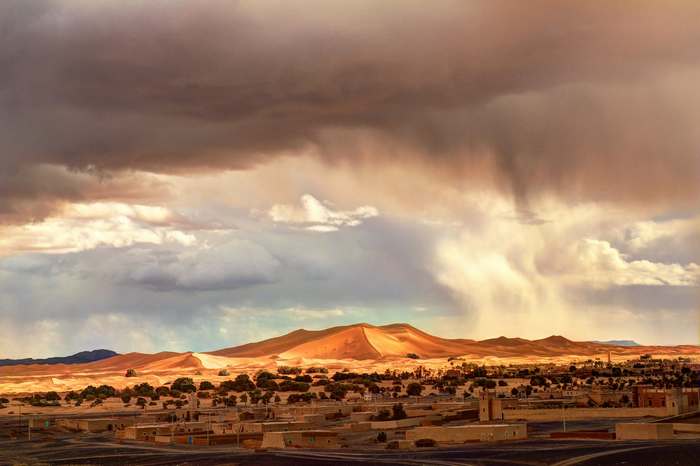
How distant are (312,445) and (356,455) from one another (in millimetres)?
12068

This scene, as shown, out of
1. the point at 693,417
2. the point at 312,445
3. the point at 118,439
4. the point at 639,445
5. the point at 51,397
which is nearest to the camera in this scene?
the point at 639,445

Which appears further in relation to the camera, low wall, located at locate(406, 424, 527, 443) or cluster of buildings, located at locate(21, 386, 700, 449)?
cluster of buildings, located at locate(21, 386, 700, 449)

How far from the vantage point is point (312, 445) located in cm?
10300

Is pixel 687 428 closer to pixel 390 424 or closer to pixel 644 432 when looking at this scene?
pixel 644 432

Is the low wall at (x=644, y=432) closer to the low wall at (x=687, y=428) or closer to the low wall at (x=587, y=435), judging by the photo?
the low wall at (x=587, y=435)

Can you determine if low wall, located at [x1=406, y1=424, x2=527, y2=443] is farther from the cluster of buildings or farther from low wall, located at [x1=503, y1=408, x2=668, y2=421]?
low wall, located at [x1=503, y1=408, x2=668, y2=421]

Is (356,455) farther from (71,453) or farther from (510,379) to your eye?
(510,379)

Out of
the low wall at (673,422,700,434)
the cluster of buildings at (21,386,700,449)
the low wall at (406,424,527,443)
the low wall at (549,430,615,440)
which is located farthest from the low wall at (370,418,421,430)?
the low wall at (673,422,700,434)

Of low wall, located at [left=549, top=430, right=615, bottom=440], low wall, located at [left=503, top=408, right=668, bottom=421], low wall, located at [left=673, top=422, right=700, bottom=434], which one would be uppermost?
low wall, located at [left=503, top=408, right=668, bottom=421]

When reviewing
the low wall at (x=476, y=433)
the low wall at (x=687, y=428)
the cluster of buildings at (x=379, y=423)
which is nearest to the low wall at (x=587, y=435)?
the cluster of buildings at (x=379, y=423)

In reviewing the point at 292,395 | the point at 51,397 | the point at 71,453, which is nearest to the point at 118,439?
the point at 71,453

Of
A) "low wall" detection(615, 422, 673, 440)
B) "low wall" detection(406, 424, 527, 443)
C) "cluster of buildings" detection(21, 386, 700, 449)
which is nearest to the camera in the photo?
"low wall" detection(615, 422, 673, 440)

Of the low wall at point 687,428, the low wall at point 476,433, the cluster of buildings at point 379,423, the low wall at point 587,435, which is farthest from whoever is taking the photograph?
the cluster of buildings at point 379,423

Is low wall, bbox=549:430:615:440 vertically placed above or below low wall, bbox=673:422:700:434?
below
